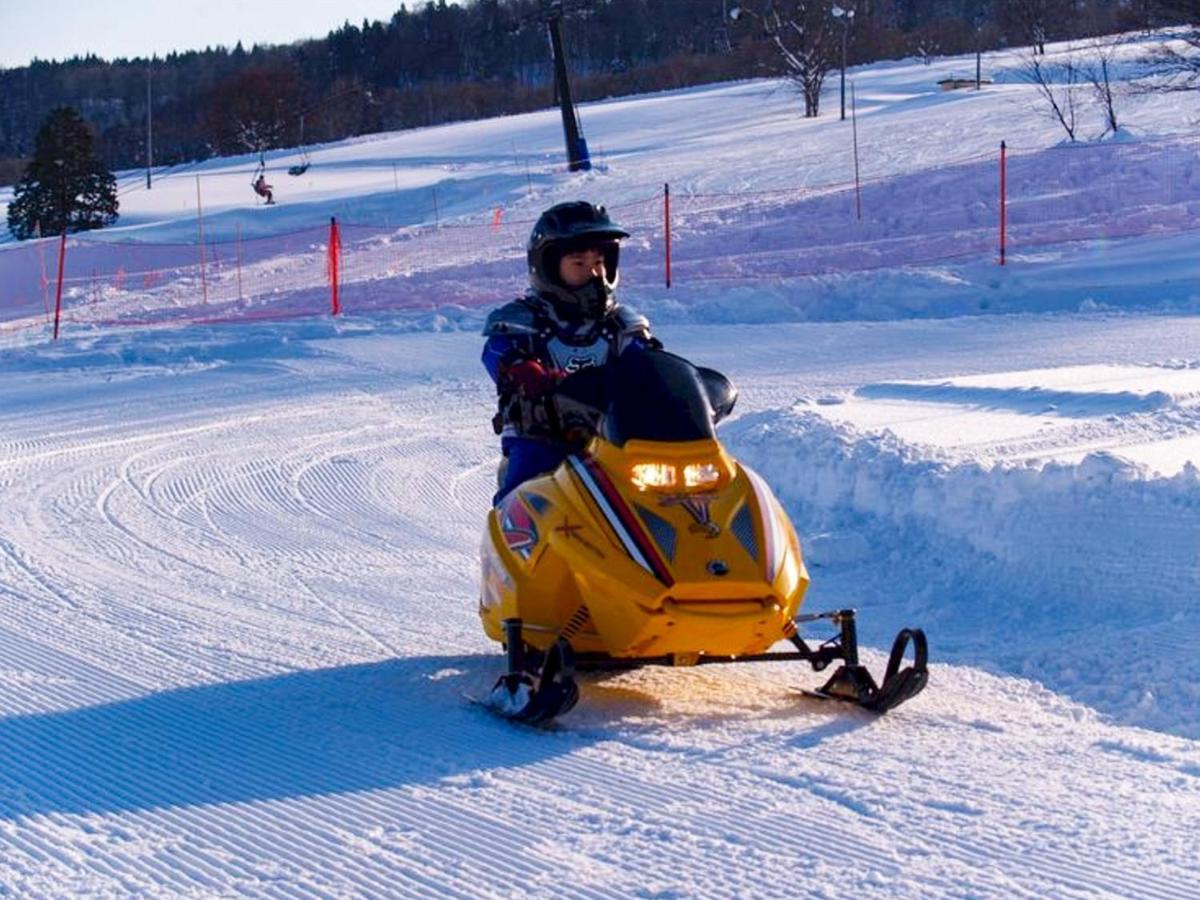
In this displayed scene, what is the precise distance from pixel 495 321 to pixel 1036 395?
636 cm

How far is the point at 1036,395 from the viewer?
12.3 meters

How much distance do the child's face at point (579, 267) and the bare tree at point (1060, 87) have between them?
35.0 m

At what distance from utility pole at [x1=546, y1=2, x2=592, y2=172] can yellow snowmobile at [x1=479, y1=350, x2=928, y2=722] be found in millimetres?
41755

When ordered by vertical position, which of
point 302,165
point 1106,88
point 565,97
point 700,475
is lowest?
point 700,475

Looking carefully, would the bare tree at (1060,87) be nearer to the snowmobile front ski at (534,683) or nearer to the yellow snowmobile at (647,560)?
the yellow snowmobile at (647,560)

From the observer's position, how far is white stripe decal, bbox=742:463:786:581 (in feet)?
19.2

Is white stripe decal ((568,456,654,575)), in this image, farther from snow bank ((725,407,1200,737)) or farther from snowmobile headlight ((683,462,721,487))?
snow bank ((725,407,1200,737))

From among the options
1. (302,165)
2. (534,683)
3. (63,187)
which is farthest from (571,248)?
(302,165)

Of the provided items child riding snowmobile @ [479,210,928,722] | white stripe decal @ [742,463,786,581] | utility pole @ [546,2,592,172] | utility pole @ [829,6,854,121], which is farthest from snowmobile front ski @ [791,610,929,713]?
utility pole @ [829,6,854,121]

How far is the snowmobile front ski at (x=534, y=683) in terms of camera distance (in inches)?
231

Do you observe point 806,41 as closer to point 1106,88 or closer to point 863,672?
point 1106,88

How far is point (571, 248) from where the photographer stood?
711 centimetres

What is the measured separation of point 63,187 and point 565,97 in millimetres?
19573

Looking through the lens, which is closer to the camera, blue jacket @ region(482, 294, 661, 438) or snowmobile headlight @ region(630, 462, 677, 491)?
snowmobile headlight @ region(630, 462, 677, 491)
